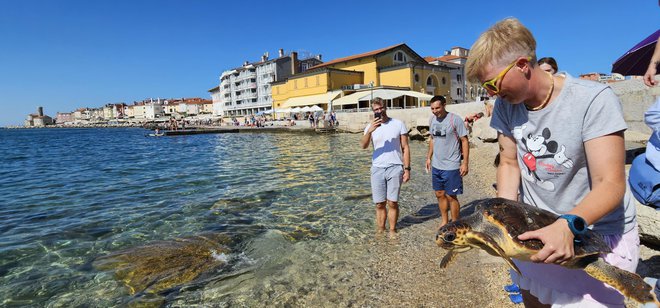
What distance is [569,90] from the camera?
1.53 m

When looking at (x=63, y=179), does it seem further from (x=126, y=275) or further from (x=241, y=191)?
(x=126, y=275)

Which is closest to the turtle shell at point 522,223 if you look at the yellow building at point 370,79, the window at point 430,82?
the yellow building at point 370,79

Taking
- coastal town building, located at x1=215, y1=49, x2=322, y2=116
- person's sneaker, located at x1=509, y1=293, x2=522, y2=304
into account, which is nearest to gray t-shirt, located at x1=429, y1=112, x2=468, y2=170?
person's sneaker, located at x1=509, y1=293, x2=522, y2=304

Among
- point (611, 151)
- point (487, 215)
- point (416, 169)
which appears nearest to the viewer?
point (611, 151)

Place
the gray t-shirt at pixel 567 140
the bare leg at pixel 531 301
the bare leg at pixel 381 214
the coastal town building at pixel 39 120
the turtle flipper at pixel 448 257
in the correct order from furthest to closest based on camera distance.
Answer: the coastal town building at pixel 39 120
the bare leg at pixel 381 214
the turtle flipper at pixel 448 257
the bare leg at pixel 531 301
the gray t-shirt at pixel 567 140

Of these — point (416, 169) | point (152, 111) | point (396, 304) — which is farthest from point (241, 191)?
point (152, 111)

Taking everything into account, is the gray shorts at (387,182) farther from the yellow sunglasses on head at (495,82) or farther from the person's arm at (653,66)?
the yellow sunglasses on head at (495,82)

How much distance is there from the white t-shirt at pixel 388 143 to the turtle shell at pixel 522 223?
11.8ft

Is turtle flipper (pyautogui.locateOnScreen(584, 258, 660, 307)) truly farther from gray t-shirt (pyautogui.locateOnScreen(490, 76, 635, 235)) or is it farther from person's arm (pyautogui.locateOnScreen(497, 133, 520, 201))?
person's arm (pyautogui.locateOnScreen(497, 133, 520, 201))

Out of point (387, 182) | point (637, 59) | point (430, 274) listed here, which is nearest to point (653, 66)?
point (430, 274)

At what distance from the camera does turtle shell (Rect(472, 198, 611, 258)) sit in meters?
1.39

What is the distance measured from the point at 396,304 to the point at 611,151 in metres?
2.82

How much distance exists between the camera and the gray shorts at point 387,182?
212 inches

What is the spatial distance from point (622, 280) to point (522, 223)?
1.40ft
